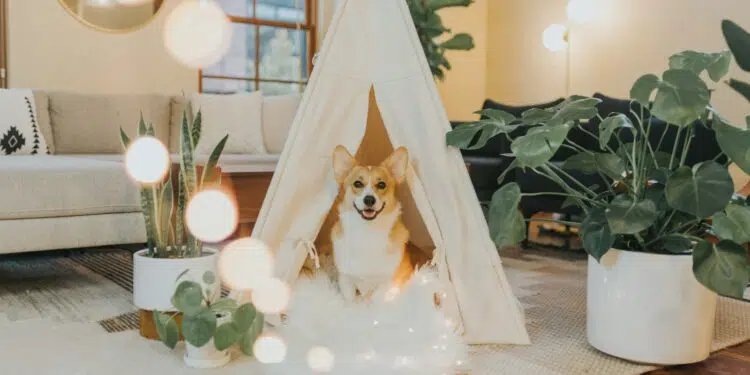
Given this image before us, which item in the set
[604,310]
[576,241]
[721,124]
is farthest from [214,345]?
[576,241]

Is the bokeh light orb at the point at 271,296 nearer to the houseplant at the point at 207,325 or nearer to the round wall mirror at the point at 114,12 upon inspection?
the houseplant at the point at 207,325

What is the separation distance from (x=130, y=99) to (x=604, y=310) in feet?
10.6

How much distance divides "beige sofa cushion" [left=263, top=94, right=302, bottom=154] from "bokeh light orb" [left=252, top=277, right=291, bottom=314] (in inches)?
100

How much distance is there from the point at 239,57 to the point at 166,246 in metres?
3.82

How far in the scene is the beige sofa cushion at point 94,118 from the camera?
3793mm

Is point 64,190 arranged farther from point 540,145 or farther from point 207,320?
point 540,145

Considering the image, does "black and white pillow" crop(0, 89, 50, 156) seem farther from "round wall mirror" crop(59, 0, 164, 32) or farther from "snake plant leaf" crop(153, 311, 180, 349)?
"snake plant leaf" crop(153, 311, 180, 349)

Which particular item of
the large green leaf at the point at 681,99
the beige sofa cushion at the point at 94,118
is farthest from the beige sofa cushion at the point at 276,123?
the large green leaf at the point at 681,99

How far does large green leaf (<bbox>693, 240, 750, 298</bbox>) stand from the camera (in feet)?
4.84

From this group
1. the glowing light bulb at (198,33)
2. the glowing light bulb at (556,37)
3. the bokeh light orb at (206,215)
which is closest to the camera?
the bokeh light orb at (206,215)

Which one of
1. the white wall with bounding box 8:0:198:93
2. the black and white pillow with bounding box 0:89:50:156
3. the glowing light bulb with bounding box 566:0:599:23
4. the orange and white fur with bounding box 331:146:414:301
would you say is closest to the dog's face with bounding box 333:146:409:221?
the orange and white fur with bounding box 331:146:414:301

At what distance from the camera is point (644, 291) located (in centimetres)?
169

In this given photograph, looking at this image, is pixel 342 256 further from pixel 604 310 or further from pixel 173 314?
pixel 604 310

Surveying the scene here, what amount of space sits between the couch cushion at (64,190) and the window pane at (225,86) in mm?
2899
